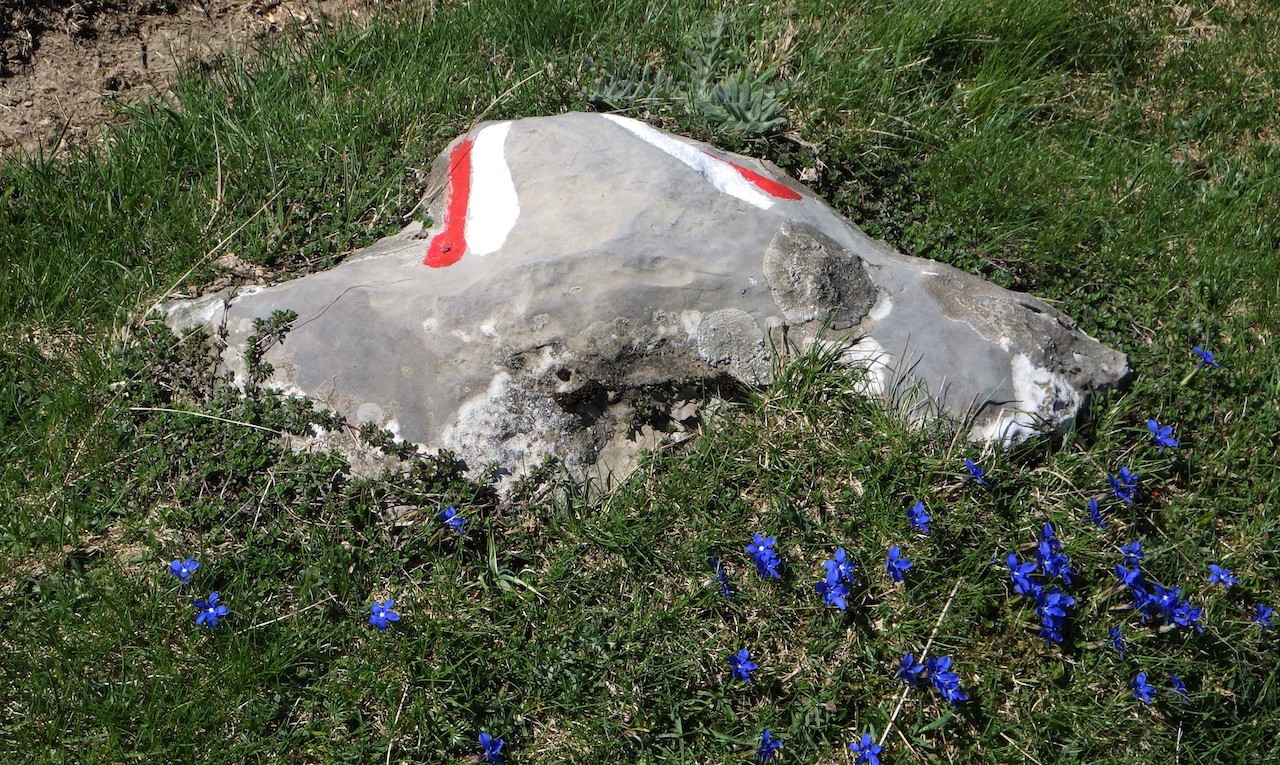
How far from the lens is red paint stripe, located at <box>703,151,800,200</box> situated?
346 centimetres

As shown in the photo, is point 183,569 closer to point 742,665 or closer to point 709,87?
point 742,665

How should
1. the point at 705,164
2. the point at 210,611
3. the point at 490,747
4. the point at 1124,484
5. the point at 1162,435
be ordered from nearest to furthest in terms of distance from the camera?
1. the point at 490,747
2. the point at 210,611
3. the point at 1124,484
4. the point at 1162,435
5. the point at 705,164

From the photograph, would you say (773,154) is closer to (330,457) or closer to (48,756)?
(330,457)

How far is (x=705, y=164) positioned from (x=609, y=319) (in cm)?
83

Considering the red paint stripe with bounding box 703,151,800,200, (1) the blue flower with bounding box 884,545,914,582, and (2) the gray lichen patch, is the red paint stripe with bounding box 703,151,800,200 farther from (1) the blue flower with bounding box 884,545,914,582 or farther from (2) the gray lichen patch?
(1) the blue flower with bounding box 884,545,914,582

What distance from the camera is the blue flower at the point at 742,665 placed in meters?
2.70

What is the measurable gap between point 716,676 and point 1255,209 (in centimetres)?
317

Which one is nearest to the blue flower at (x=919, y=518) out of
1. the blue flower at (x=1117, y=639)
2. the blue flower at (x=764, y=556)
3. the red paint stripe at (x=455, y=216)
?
the blue flower at (x=764, y=556)

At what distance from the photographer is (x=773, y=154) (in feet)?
13.0

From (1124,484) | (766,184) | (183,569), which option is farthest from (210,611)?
(1124,484)

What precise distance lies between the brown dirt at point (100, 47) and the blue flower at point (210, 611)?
7.31 ft

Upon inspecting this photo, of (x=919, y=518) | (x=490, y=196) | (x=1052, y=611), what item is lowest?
(x=1052, y=611)

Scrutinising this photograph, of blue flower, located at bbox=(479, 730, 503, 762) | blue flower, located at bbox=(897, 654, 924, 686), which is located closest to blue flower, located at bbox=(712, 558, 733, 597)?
blue flower, located at bbox=(897, 654, 924, 686)

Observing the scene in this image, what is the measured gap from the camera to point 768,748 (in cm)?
259
